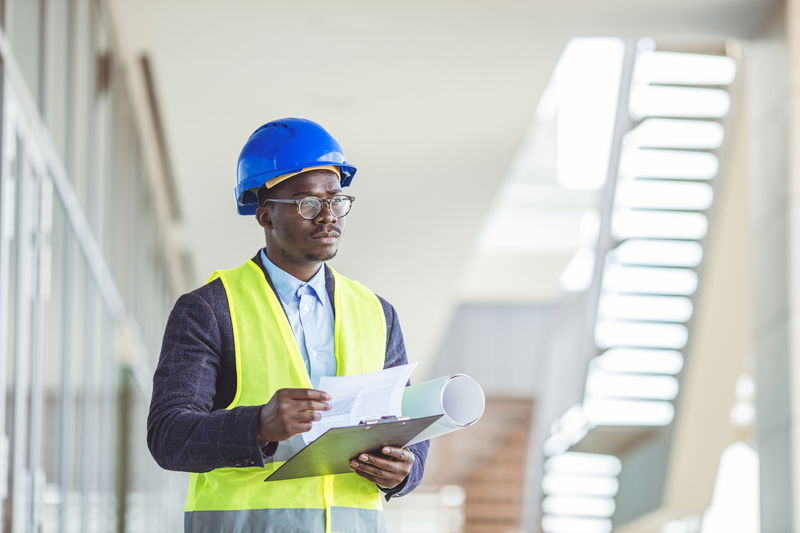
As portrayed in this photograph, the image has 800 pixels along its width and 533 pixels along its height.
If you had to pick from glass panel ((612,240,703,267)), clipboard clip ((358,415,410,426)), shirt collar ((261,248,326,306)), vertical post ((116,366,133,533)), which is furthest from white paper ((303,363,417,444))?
glass panel ((612,240,703,267))

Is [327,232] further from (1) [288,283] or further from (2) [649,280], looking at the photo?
(2) [649,280]

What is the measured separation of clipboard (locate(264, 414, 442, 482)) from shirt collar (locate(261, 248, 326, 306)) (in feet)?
1.09

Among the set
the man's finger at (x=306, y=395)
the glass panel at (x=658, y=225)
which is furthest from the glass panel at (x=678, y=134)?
the man's finger at (x=306, y=395)

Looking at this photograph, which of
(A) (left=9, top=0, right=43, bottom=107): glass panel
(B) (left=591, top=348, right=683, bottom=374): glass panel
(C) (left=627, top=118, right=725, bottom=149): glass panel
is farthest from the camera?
(B) (left=591, top=348, right=683, bottom=374): glass panel

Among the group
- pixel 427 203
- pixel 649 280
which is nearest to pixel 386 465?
pixel 649 280

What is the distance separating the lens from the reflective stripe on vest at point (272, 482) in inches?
93.9

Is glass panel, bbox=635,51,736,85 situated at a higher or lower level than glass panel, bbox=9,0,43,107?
higher

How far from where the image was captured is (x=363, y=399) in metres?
2.33

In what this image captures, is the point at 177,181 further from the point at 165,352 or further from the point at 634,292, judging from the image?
the point at 165,352

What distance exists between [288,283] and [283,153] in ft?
0.81

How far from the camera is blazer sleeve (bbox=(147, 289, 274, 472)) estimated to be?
2258 millimetres

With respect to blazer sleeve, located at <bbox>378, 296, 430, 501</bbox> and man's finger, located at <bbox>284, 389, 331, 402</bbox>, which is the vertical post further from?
man's finger, located at <bbox>284, 389, 331, 402</bbox>

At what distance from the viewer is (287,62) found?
33.7 feet

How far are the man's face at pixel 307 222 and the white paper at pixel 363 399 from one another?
27 centimetres
